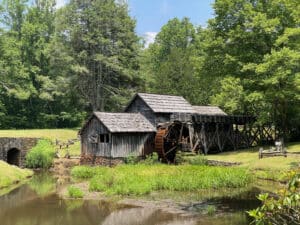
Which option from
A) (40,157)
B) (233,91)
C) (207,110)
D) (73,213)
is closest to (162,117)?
(233,91)

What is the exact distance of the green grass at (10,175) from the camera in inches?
999

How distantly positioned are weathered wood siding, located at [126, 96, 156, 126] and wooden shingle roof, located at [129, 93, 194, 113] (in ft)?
1.34

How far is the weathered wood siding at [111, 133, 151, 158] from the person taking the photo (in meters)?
30.5

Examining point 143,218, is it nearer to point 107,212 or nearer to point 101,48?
point 107,212

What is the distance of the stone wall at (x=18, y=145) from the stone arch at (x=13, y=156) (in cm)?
87

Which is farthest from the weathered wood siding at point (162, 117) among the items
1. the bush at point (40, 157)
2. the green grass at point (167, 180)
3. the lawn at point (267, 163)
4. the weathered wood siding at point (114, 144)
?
the bush at point (40, 157)

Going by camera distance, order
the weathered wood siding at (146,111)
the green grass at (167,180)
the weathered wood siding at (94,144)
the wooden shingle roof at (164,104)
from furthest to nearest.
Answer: the wooden shingle roof at (164,104), the weathered wood siding at (146,111), the weathered wood siding at (94,144), the green grass at (167,180)

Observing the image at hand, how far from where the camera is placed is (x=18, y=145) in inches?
1428

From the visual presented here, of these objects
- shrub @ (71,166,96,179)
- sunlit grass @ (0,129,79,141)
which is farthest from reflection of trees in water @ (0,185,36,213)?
sunlit grass @ (0,129,79,141)

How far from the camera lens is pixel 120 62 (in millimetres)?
48531

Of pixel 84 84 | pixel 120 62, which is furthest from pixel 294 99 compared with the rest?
pixel 84 84

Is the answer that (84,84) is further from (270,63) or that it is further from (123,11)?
(270,63)

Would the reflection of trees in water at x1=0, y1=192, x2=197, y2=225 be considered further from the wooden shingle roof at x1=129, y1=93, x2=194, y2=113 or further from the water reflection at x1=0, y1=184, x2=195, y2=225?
the wooden shingle roof at x1=129, y1=93, x2=194, y2=113

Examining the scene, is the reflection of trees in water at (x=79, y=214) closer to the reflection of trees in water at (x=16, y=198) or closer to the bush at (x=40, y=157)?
the reflection of trees in water at (x=16, y=198)
